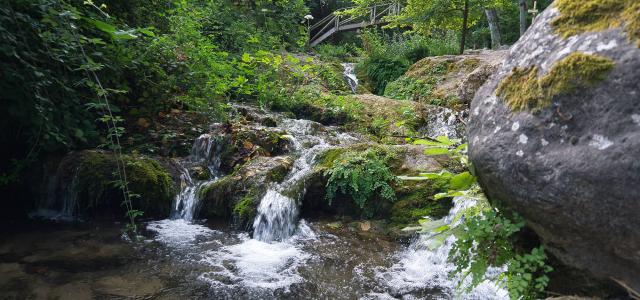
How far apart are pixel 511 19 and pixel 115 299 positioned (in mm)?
22999

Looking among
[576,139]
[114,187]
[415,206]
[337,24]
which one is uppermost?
[337,24]

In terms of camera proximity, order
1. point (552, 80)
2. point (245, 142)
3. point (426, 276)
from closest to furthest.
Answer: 1. point (552, 80)
2. point (426, 276)
3. point (245, 142)

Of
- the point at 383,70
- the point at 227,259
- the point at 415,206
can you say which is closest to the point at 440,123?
the point at 415,206

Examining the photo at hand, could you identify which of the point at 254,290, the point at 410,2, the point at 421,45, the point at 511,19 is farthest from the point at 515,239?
the point at 511,19

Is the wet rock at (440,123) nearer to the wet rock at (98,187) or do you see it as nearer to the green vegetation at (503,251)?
the wet rock at (98,187)

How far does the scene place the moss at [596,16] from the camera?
189cm

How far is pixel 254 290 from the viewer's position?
13.3 ft

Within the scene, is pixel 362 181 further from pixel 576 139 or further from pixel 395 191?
pixel 576 139

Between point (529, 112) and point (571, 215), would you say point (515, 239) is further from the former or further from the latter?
point (529, 112)

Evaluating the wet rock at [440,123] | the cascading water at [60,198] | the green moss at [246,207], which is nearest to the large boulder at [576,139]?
the green moss at [246,207]

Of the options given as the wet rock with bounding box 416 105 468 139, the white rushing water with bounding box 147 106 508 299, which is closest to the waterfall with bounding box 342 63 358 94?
the wet rock with bounding box 416 105 468 139

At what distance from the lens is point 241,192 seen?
6.16 meters

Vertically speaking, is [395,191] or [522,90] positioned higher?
[522,90]

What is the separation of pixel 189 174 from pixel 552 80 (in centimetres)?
582
